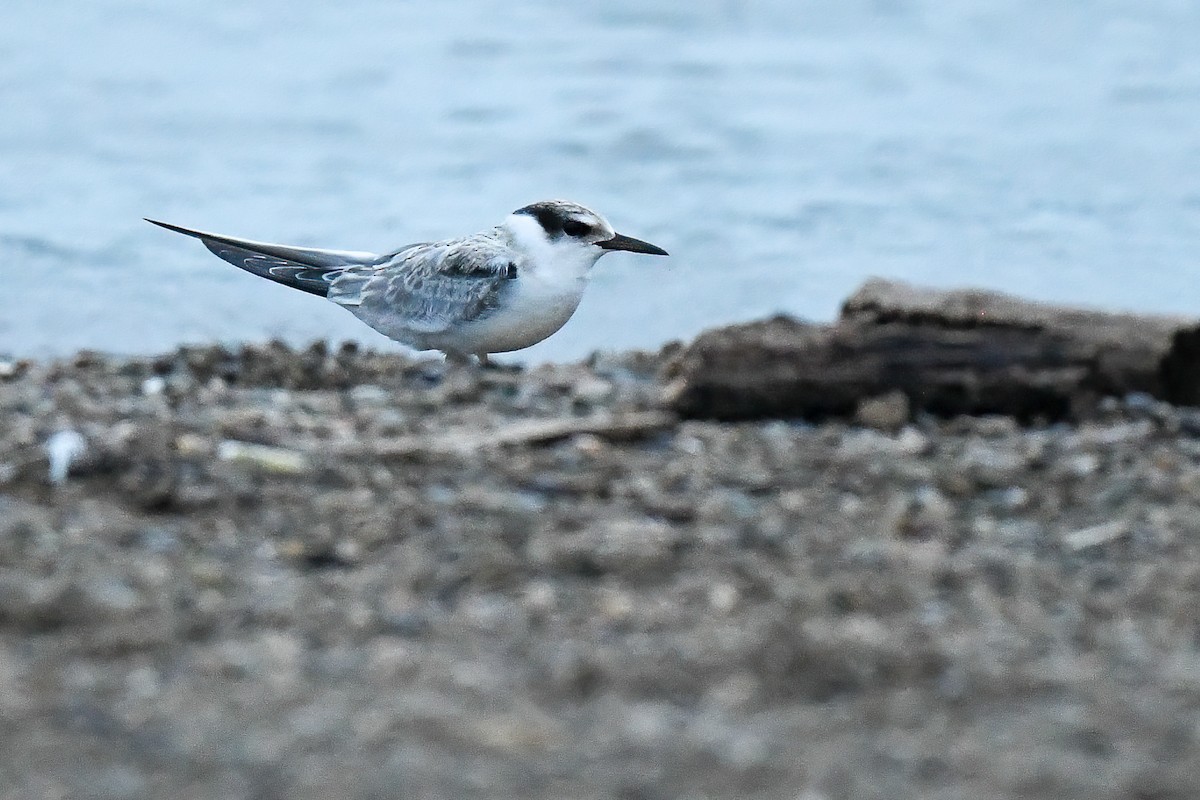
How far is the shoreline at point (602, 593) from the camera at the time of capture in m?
2.74

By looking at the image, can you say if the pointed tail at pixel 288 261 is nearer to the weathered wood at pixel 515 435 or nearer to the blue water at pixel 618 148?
the blue water at pixel 618 148

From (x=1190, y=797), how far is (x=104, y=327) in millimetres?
6896

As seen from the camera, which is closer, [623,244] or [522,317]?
[522,317]

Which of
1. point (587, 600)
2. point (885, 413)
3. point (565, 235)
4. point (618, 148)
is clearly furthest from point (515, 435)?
point (618, 148)

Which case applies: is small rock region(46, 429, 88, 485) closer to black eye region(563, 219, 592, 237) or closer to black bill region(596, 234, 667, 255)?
black eye region(563, 219, 592, 237)

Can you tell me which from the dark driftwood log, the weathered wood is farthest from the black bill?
the weathered wood

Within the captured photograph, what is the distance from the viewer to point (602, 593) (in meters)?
3.39

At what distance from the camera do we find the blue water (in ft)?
30.5

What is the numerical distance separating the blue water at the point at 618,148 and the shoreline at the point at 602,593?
4.10 meters

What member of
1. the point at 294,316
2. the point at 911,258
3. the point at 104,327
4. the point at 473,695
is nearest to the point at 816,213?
the point at 911,258

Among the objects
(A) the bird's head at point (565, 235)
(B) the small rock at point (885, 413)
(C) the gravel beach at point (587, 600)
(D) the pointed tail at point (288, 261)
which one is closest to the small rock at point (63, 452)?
(C) the gravel beach at point (587, 600)

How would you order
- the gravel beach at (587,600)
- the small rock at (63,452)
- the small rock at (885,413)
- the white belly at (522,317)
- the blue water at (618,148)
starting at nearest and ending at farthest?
the gravel beach at (587,600), the small rock at (63,452), the small rock at (885,413), the white belly at (522,317), the blue water at (618,148)

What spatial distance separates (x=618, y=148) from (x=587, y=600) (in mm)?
8006

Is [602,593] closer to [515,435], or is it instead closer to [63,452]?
[515,435]
